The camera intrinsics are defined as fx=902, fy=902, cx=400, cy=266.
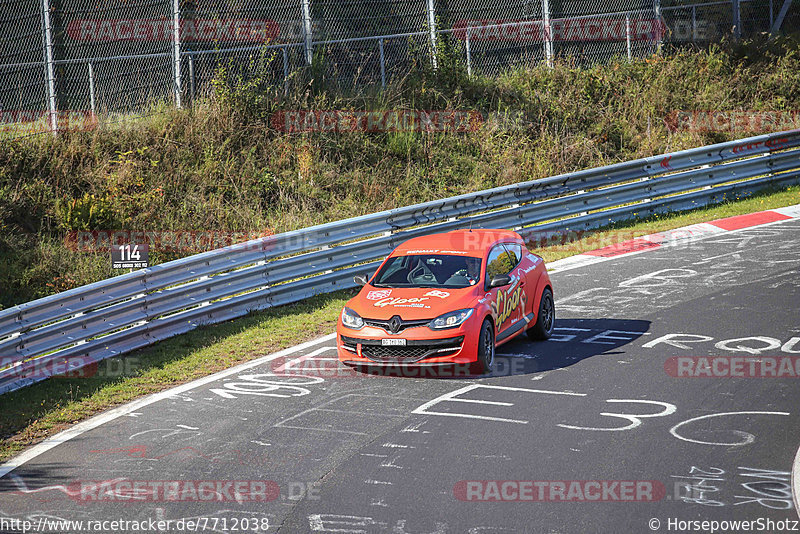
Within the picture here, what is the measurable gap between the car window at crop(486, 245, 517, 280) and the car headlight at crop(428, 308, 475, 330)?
0.99 m

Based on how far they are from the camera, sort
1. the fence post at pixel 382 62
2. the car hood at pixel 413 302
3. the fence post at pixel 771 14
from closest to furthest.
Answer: the car hood at pixel 413 302, the fence post at pixel 382 62, the fence post at pixel 771 14

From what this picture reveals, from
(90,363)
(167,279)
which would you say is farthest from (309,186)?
(90,363)

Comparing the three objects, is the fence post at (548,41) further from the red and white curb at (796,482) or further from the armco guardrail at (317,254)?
the red and white curb at (796,482)

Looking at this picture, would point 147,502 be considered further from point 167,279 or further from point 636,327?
point 636,327

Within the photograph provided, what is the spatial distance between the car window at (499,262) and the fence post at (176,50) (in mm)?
9599

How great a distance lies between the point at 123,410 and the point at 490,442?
413 cm

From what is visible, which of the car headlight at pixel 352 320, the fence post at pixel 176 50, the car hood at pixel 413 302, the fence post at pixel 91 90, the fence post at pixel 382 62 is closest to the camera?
the car hood at pixel 413 302

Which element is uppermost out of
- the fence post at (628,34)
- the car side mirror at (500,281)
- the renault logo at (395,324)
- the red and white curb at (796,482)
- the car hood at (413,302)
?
the fence post at (628,34)

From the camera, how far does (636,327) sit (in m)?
12.1

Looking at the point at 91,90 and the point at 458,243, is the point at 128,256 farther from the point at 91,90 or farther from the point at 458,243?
the point at 91,90

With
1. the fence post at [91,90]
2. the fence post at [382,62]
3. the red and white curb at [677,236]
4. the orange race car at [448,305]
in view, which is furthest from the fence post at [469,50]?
the orange race car at [448,305]

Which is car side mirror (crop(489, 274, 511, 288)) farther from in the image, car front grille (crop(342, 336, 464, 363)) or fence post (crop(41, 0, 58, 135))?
fence post (crop(41, 0, 58, 135))

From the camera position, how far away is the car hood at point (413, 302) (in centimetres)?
1047

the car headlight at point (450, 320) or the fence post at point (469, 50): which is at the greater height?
the fence post at point (469, 50)
